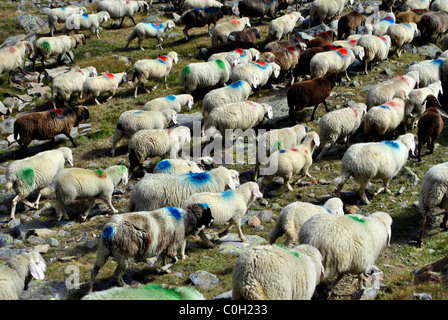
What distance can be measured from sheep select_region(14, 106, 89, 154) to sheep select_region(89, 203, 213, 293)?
21.8 feet

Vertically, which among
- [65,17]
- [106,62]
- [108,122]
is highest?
[65,17]

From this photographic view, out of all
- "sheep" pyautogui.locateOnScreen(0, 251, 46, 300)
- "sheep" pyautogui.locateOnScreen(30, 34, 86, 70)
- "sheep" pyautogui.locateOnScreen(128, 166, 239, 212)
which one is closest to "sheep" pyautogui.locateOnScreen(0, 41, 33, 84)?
"sheep" pyautogui.locateOnScreen(30, 34, 86, 70)

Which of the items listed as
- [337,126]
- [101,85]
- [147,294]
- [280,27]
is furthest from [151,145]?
[280,27]

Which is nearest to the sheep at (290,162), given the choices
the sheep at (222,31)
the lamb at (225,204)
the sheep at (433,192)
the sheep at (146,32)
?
the lamb at (225,204)

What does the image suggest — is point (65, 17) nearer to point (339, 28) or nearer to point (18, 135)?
point (18, 135)

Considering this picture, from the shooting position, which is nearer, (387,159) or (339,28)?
(387,159)

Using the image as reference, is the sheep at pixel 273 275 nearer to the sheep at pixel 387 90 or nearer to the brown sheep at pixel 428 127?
the brown sheep at pixel 428 127

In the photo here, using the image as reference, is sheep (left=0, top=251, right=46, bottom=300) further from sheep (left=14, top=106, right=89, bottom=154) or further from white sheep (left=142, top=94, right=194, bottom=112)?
white sheep (left=142, top=94, right=194, bottom=112)

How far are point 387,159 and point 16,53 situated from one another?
14.1m

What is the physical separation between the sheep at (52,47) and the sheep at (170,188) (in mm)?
11425

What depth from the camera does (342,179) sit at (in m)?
9.88

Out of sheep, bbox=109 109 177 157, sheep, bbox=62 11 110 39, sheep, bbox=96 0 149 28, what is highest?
sheep, bbox=96 0 149 28

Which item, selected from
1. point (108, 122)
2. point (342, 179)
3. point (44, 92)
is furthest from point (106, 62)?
point (342, 179)

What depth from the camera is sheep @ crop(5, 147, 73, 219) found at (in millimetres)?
10148
